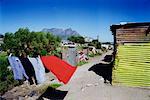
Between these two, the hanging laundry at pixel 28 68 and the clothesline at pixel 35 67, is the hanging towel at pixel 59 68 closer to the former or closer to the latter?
the clothesline at pixel 35 67

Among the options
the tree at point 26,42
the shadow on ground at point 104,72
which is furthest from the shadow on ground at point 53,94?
the tree at point 26,42

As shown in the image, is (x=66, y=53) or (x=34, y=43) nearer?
(x=66, y=53)

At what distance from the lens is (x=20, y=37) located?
32.2 meters

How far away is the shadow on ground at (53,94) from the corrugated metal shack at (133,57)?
9.80ft

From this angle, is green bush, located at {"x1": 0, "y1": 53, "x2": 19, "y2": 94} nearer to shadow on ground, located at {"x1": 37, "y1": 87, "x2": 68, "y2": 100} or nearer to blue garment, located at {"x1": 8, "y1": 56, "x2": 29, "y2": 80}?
shadow on ground, located at {"x1": 37, "y1": 87, "x2": 68, "y2": 100}

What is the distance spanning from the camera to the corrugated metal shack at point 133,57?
43.8ft

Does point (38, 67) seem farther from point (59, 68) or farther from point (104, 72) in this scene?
point (104, 72)

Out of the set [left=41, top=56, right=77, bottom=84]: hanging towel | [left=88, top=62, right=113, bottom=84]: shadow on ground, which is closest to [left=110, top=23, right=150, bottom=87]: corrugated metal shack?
[left=88, top=62, right=113, bottom=84]: shadow on ground

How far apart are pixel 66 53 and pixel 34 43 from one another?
32.7 ft

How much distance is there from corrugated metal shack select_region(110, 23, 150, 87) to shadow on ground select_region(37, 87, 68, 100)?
2.99 metres

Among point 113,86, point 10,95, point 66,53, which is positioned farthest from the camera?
point 66,53

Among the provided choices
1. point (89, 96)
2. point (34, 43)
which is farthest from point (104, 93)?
point (34, 43)

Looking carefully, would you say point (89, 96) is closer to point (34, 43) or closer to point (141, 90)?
point (141, 90)

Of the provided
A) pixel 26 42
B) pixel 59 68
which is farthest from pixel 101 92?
pixel 26 42
